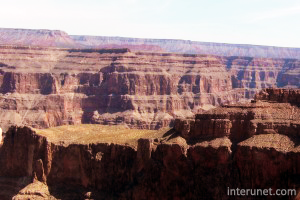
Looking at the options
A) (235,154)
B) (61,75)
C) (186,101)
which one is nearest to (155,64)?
(186,101)

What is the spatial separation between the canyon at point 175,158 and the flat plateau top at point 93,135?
13 centimetres

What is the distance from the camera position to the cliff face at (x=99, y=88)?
13025 cm

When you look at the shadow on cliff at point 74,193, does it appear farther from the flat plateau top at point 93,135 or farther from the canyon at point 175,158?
the flat plateau top at point 93,135

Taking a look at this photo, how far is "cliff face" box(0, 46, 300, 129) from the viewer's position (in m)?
130

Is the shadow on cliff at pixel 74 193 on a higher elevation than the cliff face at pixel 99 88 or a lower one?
lower

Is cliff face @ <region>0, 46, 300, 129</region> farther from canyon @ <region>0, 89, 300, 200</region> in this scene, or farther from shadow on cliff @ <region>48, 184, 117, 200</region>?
shadow on cliff @ <region>48, 184, 117, 200</region>

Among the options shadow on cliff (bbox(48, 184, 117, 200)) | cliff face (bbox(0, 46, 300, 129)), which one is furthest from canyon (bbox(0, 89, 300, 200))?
cliff face (bbox(0, 46, 300, 129))

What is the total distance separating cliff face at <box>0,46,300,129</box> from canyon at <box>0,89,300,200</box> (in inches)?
2405

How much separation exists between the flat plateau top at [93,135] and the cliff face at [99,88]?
177ft

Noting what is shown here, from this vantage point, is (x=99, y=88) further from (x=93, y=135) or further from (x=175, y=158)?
(x=175, y=158)

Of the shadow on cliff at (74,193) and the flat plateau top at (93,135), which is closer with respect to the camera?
the shadow on cliff at (74,193)

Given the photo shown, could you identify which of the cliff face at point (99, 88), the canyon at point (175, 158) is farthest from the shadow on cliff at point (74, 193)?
the cliff face at point (99, 88)

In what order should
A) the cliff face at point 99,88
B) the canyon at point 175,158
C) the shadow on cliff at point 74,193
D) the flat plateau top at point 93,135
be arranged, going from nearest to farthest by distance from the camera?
the canyon at point 175,158
the shadow on cliff at point 74,193
the flat plateau top at point 93,135
the cliff face at point 99,88

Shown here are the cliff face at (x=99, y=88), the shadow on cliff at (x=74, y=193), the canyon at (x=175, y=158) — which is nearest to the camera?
the canyon at (x=175, y=158)
